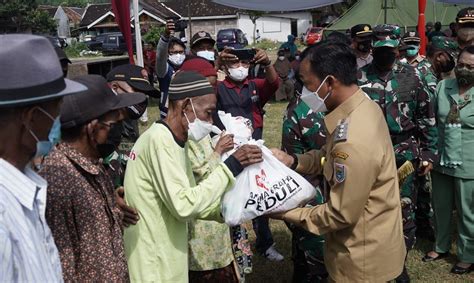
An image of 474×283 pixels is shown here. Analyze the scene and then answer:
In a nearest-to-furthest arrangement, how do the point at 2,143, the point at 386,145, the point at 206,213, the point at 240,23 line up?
the point at 2,143
the point at 386,145
the point at 206,213
the point at 240,23

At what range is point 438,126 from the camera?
4.94 metres

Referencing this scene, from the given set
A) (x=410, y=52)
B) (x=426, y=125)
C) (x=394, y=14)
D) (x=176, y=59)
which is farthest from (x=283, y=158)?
(x=394, y=14)

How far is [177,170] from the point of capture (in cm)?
246

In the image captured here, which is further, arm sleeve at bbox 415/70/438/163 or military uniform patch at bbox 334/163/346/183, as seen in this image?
arm sleeve at bbox 415/70/438/163

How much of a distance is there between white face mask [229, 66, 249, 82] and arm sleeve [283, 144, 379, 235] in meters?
2.28

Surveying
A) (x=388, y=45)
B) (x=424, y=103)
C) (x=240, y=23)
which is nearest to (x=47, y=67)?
(x=388, y=45)

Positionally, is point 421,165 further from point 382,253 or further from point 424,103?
point 382,253

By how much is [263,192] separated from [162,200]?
52cm

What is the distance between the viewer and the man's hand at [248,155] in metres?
2.57

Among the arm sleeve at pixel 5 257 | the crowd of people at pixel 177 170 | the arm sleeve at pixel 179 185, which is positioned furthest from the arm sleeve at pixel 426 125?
the arm sleeve at pixel 5 257

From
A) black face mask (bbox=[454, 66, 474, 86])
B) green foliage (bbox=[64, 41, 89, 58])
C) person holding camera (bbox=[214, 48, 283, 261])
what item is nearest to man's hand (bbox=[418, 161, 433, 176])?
black face mask (bbox=[454, 66, 474, 86])

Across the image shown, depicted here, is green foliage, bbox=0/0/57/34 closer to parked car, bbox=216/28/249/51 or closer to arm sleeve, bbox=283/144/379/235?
parked car, bbox=216/28/249/51

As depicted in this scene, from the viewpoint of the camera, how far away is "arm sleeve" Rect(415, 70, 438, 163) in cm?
457

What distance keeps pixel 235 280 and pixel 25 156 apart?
2174mm
